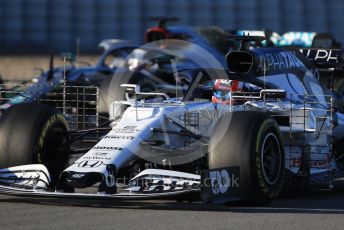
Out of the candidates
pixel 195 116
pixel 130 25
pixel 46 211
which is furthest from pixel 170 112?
pixel 130 25

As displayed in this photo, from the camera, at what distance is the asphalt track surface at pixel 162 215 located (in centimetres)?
746

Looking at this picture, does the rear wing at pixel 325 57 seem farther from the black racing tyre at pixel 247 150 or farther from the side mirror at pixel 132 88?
the black racing tyre at pixel 247 150

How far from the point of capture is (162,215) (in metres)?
7.95

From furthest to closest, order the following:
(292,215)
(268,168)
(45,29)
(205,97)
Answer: (45,29)
(205,97)
(268,168)
(292,215)

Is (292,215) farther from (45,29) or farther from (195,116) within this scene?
(45,29)

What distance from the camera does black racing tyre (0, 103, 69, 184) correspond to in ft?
29.0

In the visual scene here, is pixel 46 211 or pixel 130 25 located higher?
pixel 130 25

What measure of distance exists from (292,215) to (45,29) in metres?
22.5

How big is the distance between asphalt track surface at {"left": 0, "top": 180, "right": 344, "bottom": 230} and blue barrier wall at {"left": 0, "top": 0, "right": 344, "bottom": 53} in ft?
68.8

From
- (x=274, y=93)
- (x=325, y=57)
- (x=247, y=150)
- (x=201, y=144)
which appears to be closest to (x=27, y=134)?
(x=201, y=144)

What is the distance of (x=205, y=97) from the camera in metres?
10.3

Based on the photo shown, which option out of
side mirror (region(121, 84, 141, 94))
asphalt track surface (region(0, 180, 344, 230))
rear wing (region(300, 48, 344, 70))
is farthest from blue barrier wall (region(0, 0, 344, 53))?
asphalt track surface (region(0, 180, 344, 230))

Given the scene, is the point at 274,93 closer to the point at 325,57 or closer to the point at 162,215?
the point at 162,215

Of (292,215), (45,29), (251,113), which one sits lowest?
(292,215)
